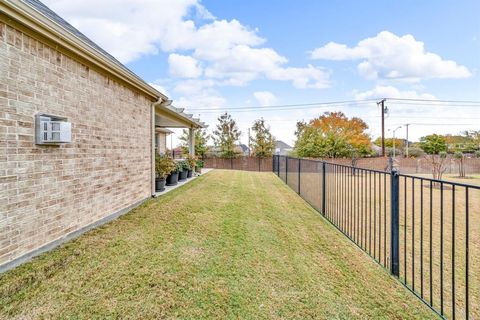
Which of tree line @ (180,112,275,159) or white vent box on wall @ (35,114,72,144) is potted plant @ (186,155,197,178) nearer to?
white vent box on wall @ (35,114,72,144)

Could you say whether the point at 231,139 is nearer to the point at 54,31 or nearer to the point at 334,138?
the point at 334,138

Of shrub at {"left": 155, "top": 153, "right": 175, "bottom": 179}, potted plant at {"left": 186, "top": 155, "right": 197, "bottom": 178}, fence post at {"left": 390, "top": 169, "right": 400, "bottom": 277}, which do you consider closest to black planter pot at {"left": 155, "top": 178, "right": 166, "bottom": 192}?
shrub at {"left": 155, "top": 153, "right": 175, "bottom": 179}

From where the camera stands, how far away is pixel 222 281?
2.93m

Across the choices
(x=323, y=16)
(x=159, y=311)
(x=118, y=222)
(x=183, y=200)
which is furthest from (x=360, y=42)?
(x=159, y=311)

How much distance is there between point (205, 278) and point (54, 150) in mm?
2769

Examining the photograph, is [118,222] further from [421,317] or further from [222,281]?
[421,317]

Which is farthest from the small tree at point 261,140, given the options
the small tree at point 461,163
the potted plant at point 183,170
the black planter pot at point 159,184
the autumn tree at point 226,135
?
the black planter pot at point 159,184

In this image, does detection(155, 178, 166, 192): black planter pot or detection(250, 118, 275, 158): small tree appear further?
detection(250, 118, 275, 158): small tree

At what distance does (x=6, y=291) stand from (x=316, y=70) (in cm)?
2274

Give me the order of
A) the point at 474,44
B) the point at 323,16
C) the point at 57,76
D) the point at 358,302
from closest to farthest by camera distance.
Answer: the point at 358,302
the point at 57,76
the point at 323,16
the point at 474,44

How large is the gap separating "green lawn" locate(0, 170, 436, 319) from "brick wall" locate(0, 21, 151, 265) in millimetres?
423

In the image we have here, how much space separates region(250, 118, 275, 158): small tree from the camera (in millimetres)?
23562

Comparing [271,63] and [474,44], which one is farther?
[271,63]

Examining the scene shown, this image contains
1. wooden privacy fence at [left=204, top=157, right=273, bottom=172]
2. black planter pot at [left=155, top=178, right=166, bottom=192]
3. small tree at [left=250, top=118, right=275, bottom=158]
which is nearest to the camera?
black planter pot at [left=155, top=178, right=166, bottom=192]
